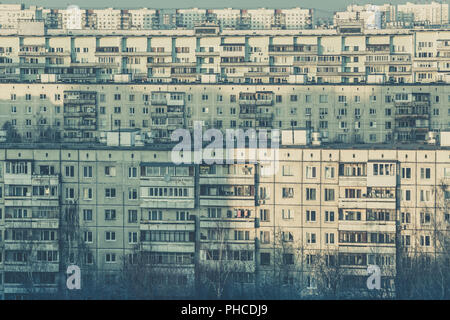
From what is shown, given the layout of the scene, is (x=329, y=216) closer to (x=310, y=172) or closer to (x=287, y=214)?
(x=287, y=214)

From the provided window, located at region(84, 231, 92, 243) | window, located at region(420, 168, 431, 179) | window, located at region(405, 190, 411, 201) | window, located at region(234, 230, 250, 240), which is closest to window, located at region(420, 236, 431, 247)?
window, located at region(405, 190, 411, 201)

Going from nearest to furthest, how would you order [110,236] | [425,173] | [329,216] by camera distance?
[425,173] < [329,216] < [110,236]

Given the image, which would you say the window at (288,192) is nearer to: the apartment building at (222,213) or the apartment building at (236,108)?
the apartment building at (222,213)

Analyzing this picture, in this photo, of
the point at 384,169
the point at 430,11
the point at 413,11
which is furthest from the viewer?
the point at 430,11

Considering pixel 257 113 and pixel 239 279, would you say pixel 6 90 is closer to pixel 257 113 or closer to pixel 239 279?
pixel 257 113

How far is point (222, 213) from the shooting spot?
72.7 feet

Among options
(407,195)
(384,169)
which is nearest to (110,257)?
(384,169)

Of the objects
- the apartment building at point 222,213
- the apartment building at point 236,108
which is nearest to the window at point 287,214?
the apartment building at point 222,213

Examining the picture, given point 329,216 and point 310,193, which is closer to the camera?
point 310,193

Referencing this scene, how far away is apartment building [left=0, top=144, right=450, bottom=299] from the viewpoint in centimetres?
2169

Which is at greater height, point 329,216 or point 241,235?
point 329,216

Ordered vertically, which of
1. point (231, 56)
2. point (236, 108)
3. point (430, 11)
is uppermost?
point (430, 11)

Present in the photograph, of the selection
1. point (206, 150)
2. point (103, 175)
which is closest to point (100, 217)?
point (103, 175)

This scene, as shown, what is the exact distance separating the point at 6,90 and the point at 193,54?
43.1ft
